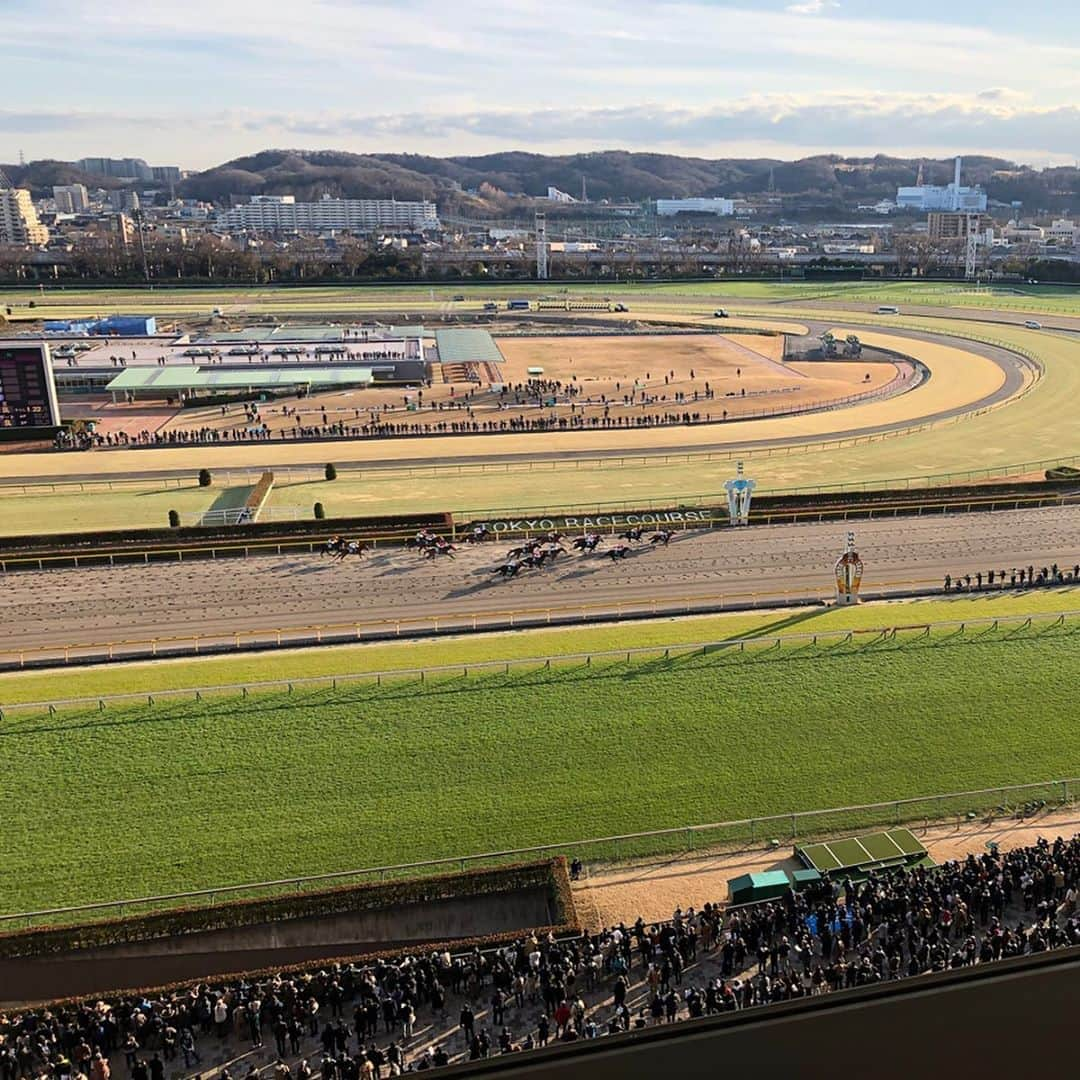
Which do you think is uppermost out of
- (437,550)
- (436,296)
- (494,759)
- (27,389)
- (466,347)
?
(436,296)

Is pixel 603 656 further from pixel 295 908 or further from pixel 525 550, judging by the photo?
pixel 295 908

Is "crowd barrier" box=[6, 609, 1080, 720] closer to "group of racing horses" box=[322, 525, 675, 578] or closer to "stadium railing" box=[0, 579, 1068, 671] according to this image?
"stadium railing" box=[0, 579, 1068, 671]

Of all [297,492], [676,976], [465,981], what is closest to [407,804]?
[465,981]

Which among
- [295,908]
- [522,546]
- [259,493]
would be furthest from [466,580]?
[295,908]

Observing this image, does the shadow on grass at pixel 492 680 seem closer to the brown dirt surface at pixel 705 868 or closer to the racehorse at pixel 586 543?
the brown dirt surface at pixel 705 868

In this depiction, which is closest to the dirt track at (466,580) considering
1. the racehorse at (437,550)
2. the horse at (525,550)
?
the racehorse at (437,550)

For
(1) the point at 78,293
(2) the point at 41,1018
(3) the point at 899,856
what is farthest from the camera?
(1) the point at 78,293

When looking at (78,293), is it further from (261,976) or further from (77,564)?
(261,976)
